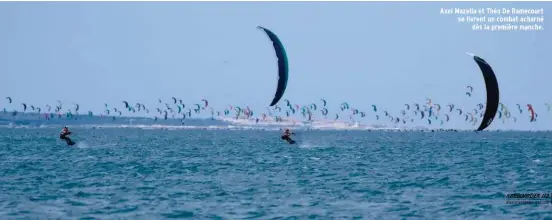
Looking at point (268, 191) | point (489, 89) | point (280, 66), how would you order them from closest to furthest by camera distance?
1. point (489, 89)
2. point (280, 66)
3. point (268, 191)

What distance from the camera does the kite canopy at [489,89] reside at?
3152 cm

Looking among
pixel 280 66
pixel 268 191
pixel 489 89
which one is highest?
pixel 280 66

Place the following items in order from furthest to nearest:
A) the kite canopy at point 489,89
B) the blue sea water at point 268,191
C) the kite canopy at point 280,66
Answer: the kite canopy at point 280,66 < the kite canopy at point 489,89 < the blue sea water at point 268,191

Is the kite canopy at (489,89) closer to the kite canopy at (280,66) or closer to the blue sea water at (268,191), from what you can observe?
the blue sea water at (268,191)

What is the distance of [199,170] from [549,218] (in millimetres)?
28134

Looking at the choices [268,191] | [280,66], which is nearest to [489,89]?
[280,66]

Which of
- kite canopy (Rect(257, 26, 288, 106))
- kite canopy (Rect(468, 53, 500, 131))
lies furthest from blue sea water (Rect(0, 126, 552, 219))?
kite canopy (Rect(257, 26, 288, 106))

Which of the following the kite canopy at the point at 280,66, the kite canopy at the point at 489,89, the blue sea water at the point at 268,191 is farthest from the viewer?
the kite canopy at the point at 280,66

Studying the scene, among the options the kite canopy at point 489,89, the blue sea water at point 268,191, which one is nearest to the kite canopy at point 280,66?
the blue sea water at point 268,191

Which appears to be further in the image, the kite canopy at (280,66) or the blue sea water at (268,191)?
the kite canopy at (280,66)

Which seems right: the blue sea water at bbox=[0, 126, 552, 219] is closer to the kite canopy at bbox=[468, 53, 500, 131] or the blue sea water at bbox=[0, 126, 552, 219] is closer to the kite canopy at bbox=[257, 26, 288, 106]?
the kite canopy at bbox=[468, 53, 500, 131]

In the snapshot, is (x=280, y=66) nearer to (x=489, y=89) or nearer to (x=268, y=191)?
(x=268, y=191)

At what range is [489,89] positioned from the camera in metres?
32.1

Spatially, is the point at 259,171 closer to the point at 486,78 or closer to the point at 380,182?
the point at 380,182
